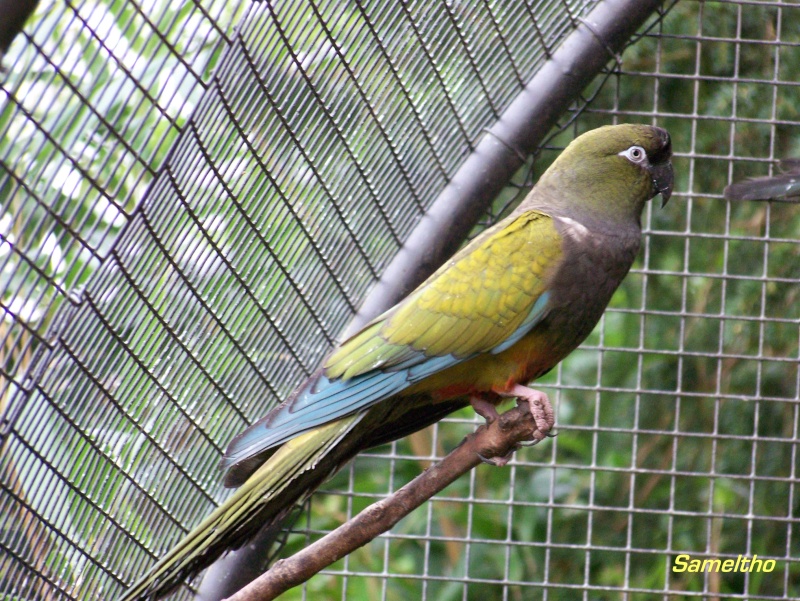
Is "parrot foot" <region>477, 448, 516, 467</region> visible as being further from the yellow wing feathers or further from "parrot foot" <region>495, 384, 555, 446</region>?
the yellow wing feathers

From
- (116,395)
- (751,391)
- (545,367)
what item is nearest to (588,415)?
(751,391)

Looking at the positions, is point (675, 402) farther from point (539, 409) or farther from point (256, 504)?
point (256, 504)

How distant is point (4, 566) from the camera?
1530 mm

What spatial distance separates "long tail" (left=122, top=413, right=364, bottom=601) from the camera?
1520 mm

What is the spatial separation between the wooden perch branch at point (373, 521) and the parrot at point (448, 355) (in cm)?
10

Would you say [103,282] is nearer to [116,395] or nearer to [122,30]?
[116,395]

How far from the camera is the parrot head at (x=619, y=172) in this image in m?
1.99

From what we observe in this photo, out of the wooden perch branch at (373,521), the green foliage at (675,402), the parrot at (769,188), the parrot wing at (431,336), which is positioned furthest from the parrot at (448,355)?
the green foliage at (675,402)

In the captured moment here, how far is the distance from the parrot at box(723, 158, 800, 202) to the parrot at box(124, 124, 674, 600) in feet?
1.21

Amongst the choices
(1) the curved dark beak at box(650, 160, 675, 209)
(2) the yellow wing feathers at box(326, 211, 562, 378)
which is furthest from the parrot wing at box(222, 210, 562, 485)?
(1) the curved dark beak at box(650, 160, 675, 209)

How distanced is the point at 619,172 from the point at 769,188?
0.43m

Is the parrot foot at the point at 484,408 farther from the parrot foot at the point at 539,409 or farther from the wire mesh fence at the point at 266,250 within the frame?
the wire mesh fence at the point at 266,250

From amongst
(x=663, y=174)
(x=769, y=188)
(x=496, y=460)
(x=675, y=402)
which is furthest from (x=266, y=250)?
(x=675, y=402)

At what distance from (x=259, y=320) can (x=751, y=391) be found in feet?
5.46
